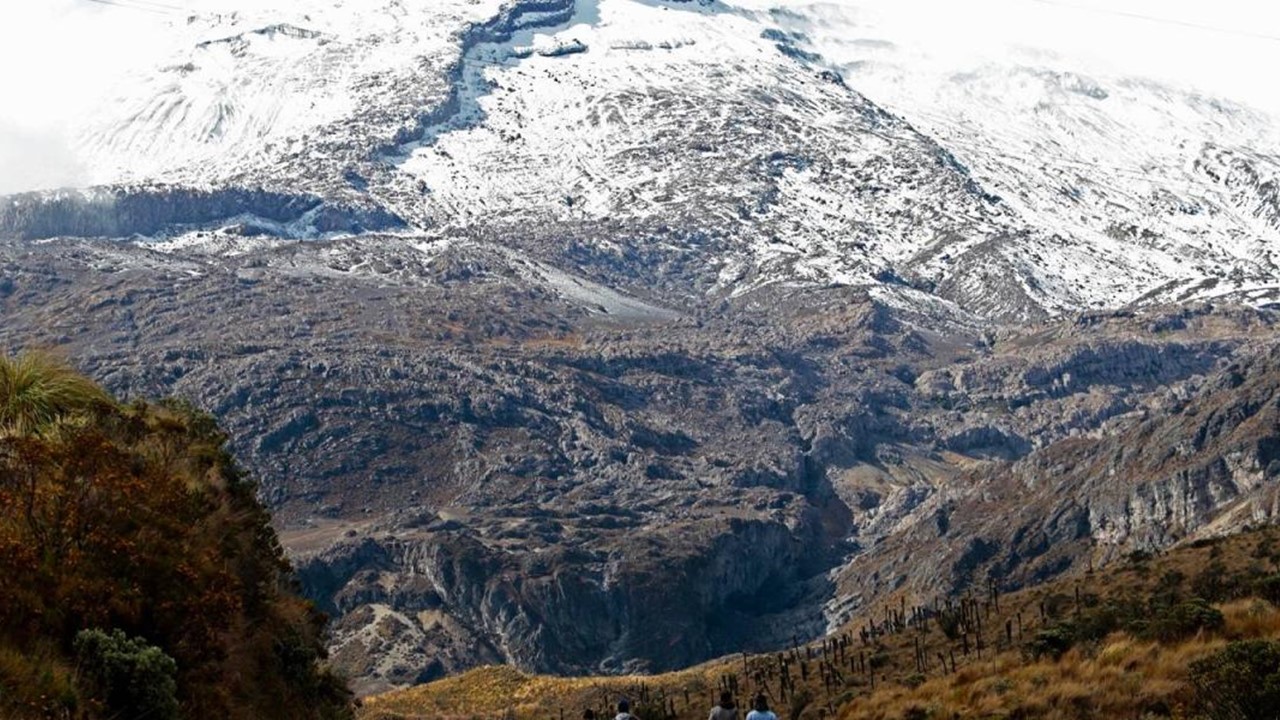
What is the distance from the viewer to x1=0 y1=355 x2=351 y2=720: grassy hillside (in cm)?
1714

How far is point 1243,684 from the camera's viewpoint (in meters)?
18.5

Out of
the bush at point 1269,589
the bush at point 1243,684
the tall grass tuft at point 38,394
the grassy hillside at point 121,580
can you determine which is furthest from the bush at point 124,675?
the bush at point 1269,589

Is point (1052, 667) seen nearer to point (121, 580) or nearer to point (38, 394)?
point (121, 580)

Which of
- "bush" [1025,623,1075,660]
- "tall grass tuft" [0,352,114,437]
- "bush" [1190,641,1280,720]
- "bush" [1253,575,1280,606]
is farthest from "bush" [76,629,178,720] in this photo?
"bush" [1253,575,1280,606]

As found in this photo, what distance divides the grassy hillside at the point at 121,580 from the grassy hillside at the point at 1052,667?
11979 mm

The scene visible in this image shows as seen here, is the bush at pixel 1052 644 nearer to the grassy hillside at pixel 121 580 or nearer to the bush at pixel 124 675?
the grassy hillside at pixel 121 580

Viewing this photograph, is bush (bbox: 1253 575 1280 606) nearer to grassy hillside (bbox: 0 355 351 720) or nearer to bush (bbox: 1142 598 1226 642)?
bush (bbox: 1142 598 1226 642)

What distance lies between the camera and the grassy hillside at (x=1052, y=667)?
2148 cm

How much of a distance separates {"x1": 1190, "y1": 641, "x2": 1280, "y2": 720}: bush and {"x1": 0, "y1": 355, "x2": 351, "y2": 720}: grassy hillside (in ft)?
44.5

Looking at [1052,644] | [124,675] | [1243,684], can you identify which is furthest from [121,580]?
[1052,644]

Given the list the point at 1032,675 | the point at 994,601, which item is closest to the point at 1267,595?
the point at 1032,675

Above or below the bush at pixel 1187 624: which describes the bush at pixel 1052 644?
below

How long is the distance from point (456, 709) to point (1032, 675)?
244 feet

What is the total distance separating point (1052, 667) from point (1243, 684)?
808cm
